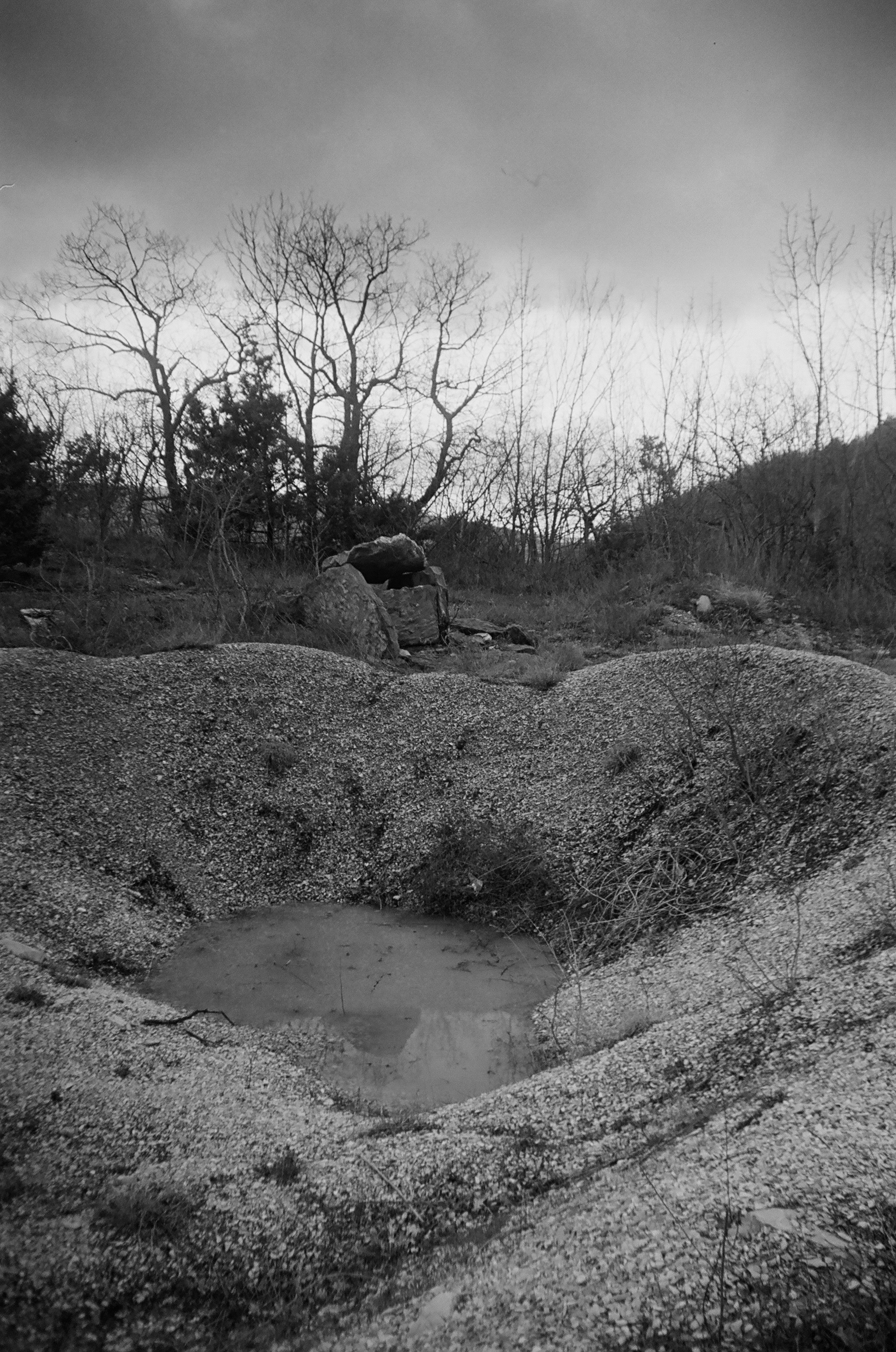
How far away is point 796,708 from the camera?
502cm

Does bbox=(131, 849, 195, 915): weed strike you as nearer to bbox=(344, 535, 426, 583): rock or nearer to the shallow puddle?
the shallow puddle

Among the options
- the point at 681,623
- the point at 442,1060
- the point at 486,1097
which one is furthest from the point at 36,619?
the point at 681,623

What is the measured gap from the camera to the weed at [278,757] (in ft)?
17.7

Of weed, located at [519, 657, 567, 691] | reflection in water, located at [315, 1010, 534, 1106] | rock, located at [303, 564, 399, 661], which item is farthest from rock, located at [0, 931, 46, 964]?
rock, located at [303, 564, 399, 661]

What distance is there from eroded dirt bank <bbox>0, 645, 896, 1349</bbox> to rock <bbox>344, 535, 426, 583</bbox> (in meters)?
3.31

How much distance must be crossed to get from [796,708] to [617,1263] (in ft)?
13.4

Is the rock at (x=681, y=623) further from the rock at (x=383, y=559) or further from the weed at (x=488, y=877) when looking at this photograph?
the weed at (x=488, y=877)

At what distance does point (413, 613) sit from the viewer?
880 cm

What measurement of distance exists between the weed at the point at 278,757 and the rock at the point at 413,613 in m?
3.22

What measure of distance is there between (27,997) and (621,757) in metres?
3.70

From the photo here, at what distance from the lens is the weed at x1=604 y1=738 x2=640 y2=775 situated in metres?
5.16

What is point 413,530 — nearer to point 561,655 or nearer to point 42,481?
point 42,481

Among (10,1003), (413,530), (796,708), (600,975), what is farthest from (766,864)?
(413,530)

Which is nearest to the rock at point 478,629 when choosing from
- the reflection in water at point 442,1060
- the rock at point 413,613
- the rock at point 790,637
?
the rock at point 413,613
